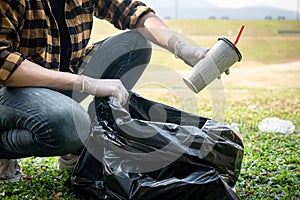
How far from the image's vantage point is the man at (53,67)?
1452 mm

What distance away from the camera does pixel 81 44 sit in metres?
1.75

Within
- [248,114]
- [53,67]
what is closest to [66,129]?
[53,67]

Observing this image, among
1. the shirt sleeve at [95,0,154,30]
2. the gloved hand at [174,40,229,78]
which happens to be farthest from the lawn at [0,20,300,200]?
the shirt sleeve at [95,0,154,30]

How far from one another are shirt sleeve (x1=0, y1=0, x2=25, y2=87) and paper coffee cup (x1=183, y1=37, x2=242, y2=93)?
57 centimetres

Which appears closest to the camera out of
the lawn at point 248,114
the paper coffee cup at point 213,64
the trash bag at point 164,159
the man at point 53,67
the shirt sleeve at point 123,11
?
the trash bag at point 164,159

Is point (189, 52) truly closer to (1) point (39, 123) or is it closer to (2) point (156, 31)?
(2) point (156, 31)

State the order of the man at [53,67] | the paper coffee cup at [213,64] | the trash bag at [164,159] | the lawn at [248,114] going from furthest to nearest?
the lawn at [248,114], the paper coffee cup at [213,64], the man at [53,67], the trash bag at [164,159]

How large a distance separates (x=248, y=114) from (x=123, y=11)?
76.6 inches

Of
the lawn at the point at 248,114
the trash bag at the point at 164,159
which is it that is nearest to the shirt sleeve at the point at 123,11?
the lawn at the point at 248,114

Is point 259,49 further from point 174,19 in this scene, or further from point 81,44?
point 81,44

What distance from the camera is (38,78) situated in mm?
1471

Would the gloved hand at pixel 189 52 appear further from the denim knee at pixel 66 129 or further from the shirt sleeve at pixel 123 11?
the denim knee at pixel 66 129

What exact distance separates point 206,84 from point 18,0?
677mm

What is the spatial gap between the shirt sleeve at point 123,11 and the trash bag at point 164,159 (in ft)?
1.60
